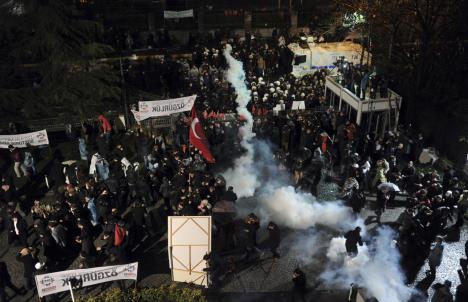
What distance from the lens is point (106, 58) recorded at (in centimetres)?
2442

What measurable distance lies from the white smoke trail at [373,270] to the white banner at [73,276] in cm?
508

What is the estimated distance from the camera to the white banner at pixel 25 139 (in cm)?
1561

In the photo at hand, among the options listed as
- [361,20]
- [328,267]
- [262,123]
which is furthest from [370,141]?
[361,20]

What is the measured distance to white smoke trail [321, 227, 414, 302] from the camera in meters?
10.8

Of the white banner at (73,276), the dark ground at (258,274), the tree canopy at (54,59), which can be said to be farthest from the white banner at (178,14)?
the white banner at (73,276)

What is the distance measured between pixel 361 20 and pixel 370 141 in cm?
896

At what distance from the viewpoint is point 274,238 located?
11820mm

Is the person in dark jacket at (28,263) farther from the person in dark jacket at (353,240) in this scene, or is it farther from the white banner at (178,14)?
the white banner at (178,14)

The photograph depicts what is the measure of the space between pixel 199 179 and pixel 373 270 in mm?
5382

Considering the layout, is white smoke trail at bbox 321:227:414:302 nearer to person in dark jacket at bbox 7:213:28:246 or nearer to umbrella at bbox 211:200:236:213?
umbrella at bbox 211:200:236:213

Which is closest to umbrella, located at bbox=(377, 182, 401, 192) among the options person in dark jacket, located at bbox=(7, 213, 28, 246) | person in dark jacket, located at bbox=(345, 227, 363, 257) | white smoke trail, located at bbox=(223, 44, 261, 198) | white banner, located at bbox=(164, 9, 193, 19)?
person in dark jacket, located at bbox=(345, 227, 363, 257)

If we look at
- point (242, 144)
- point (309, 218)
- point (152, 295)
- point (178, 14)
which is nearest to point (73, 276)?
point (152, 295)

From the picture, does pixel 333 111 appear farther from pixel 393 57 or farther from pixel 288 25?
pixel 288 25

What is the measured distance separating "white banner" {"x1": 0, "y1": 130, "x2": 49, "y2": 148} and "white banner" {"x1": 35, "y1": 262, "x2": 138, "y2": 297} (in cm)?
707
